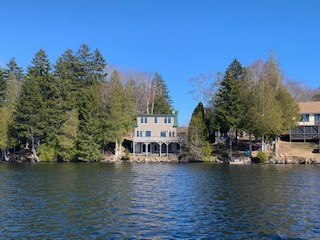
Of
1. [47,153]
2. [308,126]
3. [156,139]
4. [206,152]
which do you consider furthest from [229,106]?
[47,153]

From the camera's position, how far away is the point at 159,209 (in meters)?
21.3

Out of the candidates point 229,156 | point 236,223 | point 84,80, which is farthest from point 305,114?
point 236,223

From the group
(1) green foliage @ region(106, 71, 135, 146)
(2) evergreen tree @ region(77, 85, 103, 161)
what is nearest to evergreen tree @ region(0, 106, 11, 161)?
(2) evergreen tree @ region(77, 85, 103, 161)

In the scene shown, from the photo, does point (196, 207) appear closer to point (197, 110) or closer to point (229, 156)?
point (229, 156)

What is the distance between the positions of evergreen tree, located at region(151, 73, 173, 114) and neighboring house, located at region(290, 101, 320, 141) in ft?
111

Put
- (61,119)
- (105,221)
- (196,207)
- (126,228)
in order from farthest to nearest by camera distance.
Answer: (61,119), (196,207), (105,221), (126,228)

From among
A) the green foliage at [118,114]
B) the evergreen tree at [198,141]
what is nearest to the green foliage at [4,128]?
the green foliage at [118,114]

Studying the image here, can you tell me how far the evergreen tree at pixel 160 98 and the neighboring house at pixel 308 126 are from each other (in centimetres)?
3381

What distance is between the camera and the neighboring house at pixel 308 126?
68.9 m

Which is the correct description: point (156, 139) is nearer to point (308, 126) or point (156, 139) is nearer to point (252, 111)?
point (252, 111)

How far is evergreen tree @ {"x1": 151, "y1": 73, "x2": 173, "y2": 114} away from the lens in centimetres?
9144

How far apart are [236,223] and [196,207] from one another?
432 centimetres

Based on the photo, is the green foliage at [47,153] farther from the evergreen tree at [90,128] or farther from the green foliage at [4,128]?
the green foliage at [4,128]

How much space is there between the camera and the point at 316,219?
739 inches
